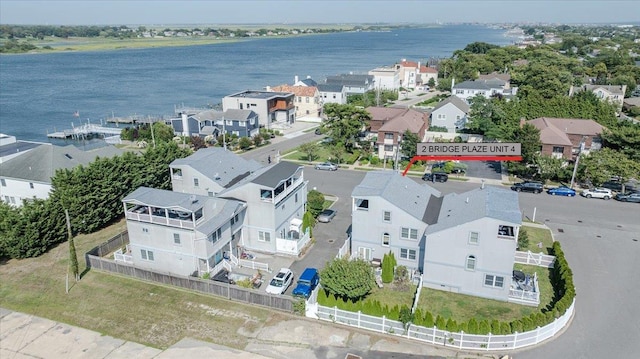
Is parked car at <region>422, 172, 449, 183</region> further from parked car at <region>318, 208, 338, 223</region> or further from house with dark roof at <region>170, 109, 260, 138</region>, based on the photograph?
house with dark roof at <region>170, 109, 260, 138</region>

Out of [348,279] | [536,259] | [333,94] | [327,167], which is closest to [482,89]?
[333,94]

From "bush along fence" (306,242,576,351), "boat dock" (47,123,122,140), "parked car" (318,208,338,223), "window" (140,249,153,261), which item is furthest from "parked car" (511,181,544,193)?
"boat dock" (47,123,122,140)

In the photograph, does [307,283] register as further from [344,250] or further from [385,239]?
[385,239]

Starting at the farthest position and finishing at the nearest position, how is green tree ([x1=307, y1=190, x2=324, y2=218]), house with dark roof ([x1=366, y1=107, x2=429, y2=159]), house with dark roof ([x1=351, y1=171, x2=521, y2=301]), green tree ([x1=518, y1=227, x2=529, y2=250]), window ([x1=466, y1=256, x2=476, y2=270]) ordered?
house with dark roof ([x1=366, y1=107, x2=429, y2=159]) < green tree ([x1=307, y1=190, x2=324, y2=218]) < green tree ([x1=518, y1=227, x2=529, y2=250]) < window ([x1=466, y1=256, x2=476, y2=270]) < house with dark roof ([x1=351, y1=171, x2=521, y2=301])

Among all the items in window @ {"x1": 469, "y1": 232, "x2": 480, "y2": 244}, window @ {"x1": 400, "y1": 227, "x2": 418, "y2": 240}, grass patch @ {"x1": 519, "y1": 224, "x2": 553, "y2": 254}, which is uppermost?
window @ {"x1": 469, "y1": 232, "x2": 480, "y2": 244}

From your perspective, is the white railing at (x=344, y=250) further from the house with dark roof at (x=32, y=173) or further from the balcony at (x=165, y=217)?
the house with dark roof at (x=32, y=173)

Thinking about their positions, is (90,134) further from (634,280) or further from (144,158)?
(634,280)

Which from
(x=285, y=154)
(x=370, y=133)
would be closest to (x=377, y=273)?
(x=285, y=154)
